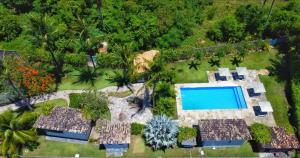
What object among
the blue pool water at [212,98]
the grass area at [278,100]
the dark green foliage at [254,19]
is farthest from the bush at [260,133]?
the dark green foliage at [254,19]

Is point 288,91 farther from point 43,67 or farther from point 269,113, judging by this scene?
point 43,67

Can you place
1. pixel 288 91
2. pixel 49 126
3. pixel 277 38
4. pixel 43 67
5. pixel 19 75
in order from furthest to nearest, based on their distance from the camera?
1. pixel 277 38
2. pixel 43 67
3. pixel 288 91
4. pixel 19 75
5. pixel 49 126

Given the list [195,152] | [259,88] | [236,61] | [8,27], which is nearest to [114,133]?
[195,152]

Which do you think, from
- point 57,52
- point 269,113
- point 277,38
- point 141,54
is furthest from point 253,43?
point 57,52

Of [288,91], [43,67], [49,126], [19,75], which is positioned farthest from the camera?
[43,67]

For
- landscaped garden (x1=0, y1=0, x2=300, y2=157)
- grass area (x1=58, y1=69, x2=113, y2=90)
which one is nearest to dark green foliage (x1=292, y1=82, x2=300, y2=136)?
landscaped garden (x1=0, y1=0, x2=300, y2=157)

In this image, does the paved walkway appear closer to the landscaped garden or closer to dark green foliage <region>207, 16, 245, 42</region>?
the landscaped garden

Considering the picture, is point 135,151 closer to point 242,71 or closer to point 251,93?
point 251,93
